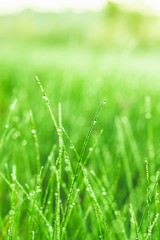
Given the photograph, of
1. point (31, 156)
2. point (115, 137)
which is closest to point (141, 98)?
point (115, 137)

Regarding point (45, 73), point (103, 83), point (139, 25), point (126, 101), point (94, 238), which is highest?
point (139, 25)

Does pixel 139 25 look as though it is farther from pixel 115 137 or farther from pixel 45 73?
pixel 115 137

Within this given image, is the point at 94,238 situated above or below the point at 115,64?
below

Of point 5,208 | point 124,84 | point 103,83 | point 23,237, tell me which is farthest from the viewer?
point 124,84

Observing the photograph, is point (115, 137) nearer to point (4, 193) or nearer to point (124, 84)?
point (4, 193)

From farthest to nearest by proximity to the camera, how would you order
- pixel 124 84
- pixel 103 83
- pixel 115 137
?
pixel 124 84, pixel 103 83, pixel 115 137

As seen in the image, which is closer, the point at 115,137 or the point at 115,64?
the point at 115,137

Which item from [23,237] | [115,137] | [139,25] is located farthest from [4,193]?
[139,25]
